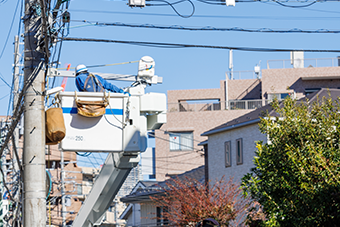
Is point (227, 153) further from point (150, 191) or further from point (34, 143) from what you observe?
point (34, 143)

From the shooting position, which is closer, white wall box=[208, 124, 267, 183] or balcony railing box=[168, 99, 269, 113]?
white wall box=[208, 124, 267, 183]

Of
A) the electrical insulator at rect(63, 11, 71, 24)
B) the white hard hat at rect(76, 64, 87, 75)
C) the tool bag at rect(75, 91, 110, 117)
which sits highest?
the electrical insulator at rect(63, 11, 71, 24)

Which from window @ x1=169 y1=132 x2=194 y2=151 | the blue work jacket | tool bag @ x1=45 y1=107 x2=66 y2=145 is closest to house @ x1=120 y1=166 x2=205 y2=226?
window @ x1=169 y1=132 x2=194 y2=151

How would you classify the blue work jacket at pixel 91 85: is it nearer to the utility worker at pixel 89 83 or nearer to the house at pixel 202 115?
the utility worker at pixel 89 83

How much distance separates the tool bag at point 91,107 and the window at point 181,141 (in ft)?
128

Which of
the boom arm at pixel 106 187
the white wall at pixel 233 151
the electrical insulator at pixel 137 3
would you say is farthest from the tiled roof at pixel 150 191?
the electrical insulator at pixel 137 3

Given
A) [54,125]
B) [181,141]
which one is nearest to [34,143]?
[54,125]

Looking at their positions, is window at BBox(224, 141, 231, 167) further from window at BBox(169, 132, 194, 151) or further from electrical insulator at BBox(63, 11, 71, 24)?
electrical insulator at BBox(63, 11, 71, 24)

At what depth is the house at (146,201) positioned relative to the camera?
35.2 meters

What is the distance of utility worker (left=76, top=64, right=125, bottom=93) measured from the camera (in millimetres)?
11336

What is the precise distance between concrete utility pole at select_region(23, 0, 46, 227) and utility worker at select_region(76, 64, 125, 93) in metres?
1.40

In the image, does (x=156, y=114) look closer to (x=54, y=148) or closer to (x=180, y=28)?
(x=180, y=28)

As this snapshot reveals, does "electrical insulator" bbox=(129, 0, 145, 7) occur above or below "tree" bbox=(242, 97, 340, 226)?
above

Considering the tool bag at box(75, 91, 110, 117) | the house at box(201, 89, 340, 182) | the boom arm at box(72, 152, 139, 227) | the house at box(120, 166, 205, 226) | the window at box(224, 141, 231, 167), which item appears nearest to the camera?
the tool bag at box(75, 91, 110, 117)
